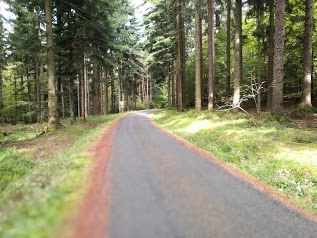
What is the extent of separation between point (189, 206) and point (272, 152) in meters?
5.44

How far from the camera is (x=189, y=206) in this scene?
15.8ft

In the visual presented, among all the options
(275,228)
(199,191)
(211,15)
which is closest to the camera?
(275,228)

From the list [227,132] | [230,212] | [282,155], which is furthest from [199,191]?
[227,132]

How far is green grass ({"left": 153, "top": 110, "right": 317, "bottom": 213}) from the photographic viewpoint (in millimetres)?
7359

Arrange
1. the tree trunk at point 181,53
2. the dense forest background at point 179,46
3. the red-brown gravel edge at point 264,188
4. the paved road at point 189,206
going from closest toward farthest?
the paved road at point 189,206 → the red-brown gravel edge at point 264,188 → the dense forest background at point 179,46 → the tree trunk at point 181,53

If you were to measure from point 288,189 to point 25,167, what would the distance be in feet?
25.2

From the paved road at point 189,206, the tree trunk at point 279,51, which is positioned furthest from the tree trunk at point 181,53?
the paved road at point 189,206

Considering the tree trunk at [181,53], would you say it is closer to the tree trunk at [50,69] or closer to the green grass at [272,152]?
the tree trunk at [50,69]

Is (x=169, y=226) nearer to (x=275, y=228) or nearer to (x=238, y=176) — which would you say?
(x=275, y=228)

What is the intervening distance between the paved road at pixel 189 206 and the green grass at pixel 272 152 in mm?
1409

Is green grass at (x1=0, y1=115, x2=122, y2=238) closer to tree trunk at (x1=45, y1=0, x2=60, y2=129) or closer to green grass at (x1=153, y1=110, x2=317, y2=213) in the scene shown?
green grass at (x1=153, y1=110, x2=317, y2=213)

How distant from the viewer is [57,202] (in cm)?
384

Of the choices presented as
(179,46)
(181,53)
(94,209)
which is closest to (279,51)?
(94,209)

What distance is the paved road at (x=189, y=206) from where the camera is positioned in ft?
13.4
